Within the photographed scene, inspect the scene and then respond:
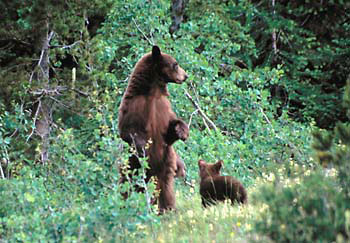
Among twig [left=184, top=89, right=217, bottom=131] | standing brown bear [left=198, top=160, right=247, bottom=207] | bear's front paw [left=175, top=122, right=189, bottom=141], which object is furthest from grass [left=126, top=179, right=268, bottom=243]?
twig [left=184, top=89, right=217, bottom=131]

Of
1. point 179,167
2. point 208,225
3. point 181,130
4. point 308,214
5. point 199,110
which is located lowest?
point 199,110

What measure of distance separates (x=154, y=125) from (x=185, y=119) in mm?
3969

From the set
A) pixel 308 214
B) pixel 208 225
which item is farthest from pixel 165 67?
pixel 308 214

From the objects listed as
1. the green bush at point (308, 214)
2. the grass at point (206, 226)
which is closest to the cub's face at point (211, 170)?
the grass at point (206, 226)

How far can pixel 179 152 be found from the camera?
9.95m

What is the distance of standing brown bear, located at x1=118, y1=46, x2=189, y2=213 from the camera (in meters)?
6.86

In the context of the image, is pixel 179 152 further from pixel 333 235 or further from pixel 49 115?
pixel 333 235

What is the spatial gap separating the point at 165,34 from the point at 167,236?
679 cm

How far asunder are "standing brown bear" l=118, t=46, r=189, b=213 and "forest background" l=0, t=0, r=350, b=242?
0.25m

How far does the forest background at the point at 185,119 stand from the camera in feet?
13.6

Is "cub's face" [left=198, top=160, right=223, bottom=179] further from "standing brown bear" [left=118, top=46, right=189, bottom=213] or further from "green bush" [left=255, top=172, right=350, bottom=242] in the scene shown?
"green bush" [left=255, top=172, right=350, bottom=242]

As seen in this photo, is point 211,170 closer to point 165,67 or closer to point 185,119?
point 165,67

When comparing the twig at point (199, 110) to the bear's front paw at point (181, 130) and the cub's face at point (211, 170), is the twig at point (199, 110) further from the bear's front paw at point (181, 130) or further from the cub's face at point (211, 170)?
the bear's front paw at point (181, 130)

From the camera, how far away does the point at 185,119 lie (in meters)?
11.0
